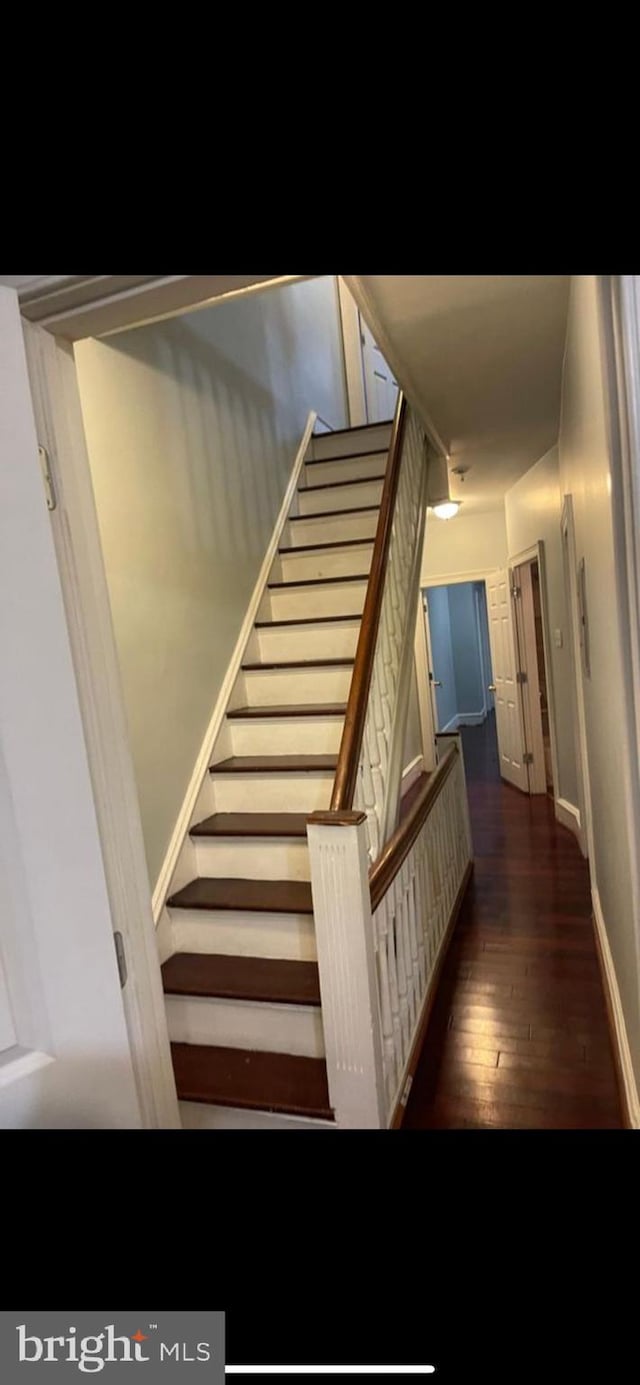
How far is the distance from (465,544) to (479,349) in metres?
3.60

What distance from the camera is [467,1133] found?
2.07ft

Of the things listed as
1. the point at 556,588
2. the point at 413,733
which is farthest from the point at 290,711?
the point at 413,733

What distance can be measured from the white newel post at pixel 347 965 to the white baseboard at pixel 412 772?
3039 millimetres

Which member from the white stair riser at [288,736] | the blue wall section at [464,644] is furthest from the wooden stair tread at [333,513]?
the blue wall section at [464,644]

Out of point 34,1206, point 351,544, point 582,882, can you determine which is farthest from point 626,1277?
point 582,882

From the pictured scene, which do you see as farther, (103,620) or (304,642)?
(304,642)

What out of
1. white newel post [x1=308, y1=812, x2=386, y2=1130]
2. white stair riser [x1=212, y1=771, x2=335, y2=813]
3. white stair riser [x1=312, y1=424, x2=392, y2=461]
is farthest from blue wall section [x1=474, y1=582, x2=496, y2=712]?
white newel post [x1=308, y1=812, x2=386, y2=1130]

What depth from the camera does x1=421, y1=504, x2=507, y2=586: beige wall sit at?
5973mm

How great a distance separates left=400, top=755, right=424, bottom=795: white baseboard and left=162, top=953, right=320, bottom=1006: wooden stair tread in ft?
8.70

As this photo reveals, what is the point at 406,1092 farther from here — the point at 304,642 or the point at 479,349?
the point at 479,349

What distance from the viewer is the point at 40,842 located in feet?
2.52

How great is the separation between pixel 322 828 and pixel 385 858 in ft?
1.53

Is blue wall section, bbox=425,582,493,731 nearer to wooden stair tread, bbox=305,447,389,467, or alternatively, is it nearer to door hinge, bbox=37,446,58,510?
wooden stair tread, bbox=305,447,389,467
